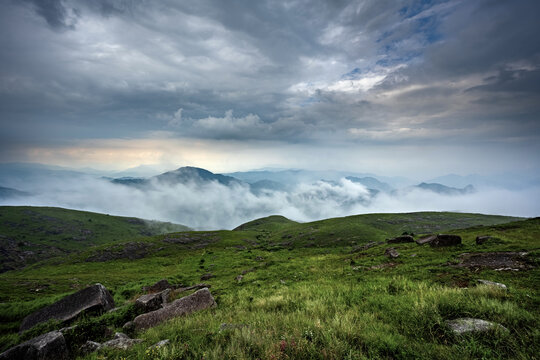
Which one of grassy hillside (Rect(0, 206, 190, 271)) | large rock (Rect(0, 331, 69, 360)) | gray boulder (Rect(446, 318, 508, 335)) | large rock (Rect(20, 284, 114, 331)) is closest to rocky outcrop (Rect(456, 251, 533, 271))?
gray boulder (Rect(446, 318, 508, 335))

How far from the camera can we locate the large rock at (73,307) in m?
13.4

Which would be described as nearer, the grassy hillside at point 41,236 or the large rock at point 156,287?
the large rock at point 156,287

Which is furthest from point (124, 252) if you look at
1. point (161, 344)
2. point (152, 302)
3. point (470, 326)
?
point (470, 326)

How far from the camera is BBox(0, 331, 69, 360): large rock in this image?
26.8 ft

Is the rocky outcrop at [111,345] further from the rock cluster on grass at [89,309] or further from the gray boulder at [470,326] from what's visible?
the gray boulder at [470,326]

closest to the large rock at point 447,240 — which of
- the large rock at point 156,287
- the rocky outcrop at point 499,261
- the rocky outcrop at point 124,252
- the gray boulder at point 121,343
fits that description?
the rocky outcrop at point 499,261

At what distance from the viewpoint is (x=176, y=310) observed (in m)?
12.5

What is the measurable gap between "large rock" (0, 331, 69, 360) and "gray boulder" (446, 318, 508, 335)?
13672mm

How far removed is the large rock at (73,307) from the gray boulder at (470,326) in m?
18.6

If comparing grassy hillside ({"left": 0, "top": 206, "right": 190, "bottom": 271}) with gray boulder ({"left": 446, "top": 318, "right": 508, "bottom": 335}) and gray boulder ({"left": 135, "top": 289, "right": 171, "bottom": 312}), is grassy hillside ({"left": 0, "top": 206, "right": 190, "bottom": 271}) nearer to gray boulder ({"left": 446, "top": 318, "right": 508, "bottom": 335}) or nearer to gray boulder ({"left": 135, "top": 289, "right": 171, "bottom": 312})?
gray boulder ({"left": 135, "top": 289, "right": 171, "bottom": 312})

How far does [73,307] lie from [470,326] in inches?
812

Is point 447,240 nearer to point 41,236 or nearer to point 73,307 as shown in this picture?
point 73,307

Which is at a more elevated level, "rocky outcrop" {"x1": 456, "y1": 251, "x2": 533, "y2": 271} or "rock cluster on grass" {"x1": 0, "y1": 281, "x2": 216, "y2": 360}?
"rocky outcrop" {"x1": 456, "y1": 251, "x2": 533, "y2": 271}

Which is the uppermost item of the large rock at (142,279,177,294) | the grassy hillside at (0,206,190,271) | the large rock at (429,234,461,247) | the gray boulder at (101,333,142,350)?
the large rock at (429,234,461,247)
